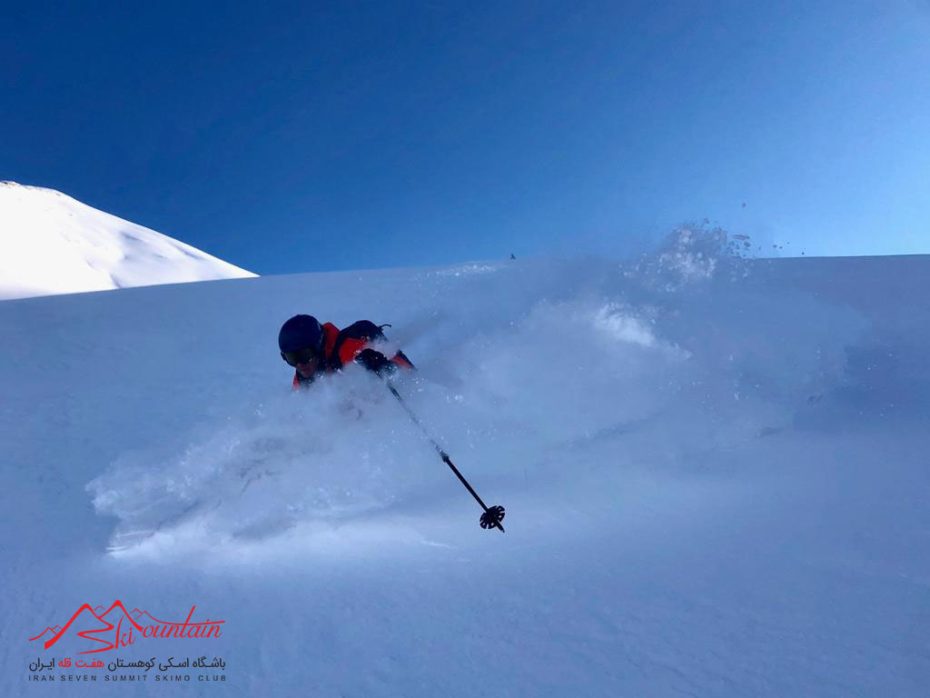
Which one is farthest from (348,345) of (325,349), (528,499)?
(528,499)

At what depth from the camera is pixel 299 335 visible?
14.6ft

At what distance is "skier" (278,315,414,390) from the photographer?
4457mm

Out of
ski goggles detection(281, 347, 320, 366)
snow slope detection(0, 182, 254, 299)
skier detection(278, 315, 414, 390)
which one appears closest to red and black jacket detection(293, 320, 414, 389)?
skier detection(278, 315, 414, 390)

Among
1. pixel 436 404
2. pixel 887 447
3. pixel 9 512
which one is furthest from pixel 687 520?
pixel 9 512

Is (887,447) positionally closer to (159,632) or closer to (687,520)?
(687,520)

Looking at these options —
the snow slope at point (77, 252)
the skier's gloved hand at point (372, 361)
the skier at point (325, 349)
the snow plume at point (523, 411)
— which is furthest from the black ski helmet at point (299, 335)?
the snow slope at point (77, 252)

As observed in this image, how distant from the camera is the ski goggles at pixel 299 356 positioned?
4.45m

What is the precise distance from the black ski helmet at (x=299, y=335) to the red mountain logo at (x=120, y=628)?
84.7 inches

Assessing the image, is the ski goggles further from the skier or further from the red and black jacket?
the red and black jacket

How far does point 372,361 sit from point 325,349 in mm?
479

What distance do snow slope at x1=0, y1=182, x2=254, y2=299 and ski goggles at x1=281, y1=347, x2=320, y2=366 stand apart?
81.9 ft

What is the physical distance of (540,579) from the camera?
9.59 feet

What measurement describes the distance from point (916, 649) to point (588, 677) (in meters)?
1.31

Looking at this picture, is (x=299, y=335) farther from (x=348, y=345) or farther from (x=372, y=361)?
(x=372, y=361)
